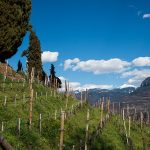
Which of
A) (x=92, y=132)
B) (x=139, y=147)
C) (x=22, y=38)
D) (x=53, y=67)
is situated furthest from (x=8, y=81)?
(x=53, y=67)

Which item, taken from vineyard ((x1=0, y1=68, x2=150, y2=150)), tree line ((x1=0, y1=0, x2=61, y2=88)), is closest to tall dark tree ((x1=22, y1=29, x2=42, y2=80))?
vineyard ((x1=0, y1=68, x2=150, y2=150))

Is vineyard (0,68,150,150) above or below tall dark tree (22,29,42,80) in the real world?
below

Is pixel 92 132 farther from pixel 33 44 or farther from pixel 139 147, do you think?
pixel 33 44

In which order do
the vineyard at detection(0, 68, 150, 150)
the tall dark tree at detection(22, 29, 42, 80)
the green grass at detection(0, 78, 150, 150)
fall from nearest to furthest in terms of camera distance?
1. the vineyard at detection(0, 68, 150, 150)
2. the green grass at detection(0, 78, 150, 150)
3. the tall dark tree at detection(22, 29, 42, 80)

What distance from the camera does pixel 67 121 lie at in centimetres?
4997

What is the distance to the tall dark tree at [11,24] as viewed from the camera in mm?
52000

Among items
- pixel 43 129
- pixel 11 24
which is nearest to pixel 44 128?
pixel 43 129

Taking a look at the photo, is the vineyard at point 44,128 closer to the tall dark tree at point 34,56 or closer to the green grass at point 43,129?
the green grass at point 43,129

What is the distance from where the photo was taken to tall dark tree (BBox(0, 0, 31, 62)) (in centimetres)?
5200

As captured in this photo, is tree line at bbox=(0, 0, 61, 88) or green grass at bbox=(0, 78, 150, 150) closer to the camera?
green grass at bbox=(0, 78, 150, 150)

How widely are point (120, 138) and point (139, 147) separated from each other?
3.99 meters

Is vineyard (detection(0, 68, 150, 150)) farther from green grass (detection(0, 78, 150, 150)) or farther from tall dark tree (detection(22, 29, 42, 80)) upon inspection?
tall dark tree (detection(22, 29, 42, 80))

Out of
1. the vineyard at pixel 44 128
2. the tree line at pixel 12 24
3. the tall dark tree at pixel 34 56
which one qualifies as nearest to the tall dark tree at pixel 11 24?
the tree line at pixel 12 24

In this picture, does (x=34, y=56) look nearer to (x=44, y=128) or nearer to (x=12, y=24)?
(x=12, y=24)
